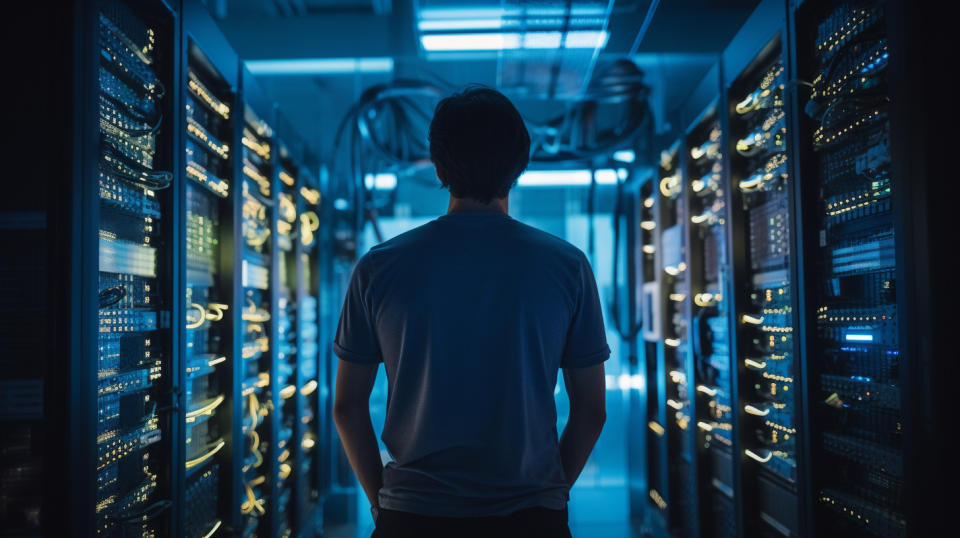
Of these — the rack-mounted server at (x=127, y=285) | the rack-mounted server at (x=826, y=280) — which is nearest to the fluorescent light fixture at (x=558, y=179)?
the rack-mounted server at (x=826, y=280)

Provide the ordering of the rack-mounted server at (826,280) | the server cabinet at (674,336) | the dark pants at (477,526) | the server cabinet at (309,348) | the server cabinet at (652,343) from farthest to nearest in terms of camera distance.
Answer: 1. the server cabinet at (309,348)
2. the server cabinet at (652,343)
3. the server cabinet at (674,336)
4. the rack-mounted server at (826,280)
5. the dark pants at (477,526)

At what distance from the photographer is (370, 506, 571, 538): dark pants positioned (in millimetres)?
984

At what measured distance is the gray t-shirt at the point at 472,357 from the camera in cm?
100

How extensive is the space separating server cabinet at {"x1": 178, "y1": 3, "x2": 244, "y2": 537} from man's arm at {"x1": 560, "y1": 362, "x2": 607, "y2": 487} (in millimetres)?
1381

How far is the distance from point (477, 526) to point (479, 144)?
626mm

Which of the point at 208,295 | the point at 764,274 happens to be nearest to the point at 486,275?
the point at 764,274

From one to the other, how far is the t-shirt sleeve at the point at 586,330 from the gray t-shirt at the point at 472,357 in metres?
0.02

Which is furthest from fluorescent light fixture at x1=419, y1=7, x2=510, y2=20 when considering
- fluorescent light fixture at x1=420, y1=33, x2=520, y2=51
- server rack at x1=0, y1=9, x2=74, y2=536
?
server rack at x1=0, y1=9, x2=74, y2=536

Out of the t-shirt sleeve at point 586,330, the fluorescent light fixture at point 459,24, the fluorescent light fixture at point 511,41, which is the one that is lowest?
the t-shirt sleeve at point 586,330

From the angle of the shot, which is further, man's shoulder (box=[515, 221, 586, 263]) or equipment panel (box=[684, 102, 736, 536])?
equipment panel (box=[684, 102, 736, 536])

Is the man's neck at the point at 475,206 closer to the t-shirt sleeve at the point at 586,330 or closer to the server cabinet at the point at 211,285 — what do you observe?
the t-shirt sleeve at the point at 586,330

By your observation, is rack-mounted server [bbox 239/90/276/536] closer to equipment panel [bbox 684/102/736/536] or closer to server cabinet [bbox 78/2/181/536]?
server cabinet [bbox 78/2/181/536]

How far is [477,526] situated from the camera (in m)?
0.98

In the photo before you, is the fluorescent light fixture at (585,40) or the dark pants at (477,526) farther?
the fluorescent light fixture at (585,40)
